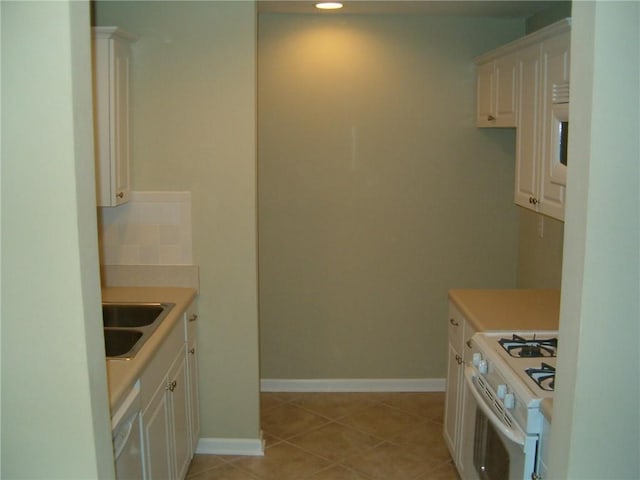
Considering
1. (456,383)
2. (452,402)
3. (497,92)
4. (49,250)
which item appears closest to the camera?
(49,250)

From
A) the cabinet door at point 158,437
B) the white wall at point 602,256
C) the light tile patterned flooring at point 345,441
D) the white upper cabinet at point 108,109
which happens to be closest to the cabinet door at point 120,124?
the white upper cabinet at point 108,109

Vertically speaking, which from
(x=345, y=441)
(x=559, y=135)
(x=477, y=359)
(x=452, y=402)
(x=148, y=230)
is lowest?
(x=345, y=441)

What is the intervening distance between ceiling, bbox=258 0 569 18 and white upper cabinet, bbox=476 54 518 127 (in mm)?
296

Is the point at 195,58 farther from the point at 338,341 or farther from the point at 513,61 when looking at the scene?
the point at 338,341

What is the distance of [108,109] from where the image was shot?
3.05 meters

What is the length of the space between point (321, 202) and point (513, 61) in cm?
145

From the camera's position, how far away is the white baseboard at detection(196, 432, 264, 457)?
3.71m

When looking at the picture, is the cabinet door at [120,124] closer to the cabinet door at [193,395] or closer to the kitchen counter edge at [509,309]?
the cabinet door at [193,395]

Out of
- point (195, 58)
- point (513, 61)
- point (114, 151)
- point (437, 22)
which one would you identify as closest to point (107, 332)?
point (114, 151)

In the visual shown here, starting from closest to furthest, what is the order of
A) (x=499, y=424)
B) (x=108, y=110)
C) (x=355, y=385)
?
(x=499, y=424), (x=108, y=110), (x=355, y=385)

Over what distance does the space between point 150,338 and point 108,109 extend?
1.04 metres

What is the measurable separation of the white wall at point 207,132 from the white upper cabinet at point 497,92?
1.28m

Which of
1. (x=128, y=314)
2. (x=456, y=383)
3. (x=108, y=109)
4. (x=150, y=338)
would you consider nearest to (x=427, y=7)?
(x=108, y=109)

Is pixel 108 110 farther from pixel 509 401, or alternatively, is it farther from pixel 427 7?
pixel 509 401
